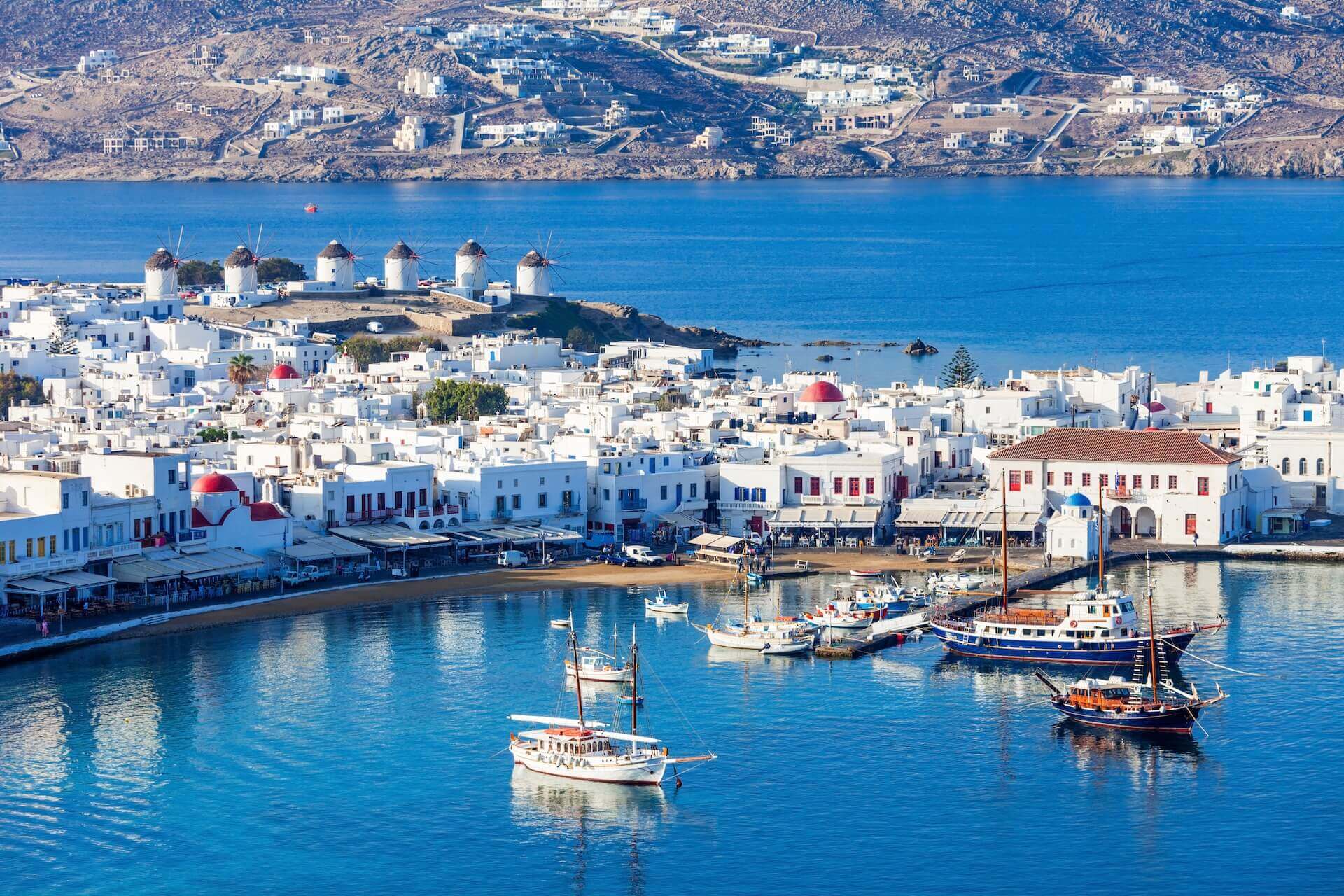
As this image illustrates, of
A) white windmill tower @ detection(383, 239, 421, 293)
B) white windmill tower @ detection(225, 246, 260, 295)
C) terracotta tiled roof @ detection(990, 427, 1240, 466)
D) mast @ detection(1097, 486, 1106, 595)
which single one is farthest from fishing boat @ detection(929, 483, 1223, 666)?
white windmill tower @ detection(383, 239, 421, 293)

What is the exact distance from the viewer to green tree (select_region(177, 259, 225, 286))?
378 feet

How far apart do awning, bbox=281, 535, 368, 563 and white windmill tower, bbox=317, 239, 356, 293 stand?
181ft

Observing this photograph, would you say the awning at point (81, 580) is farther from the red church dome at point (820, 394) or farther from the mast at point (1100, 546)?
the red church dome at point (820, 394)

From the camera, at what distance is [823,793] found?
3828cm

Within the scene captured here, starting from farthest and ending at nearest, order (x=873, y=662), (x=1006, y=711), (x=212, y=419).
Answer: (x=212, y=419) → (x=873, y=662) → (x=1006, y=711)

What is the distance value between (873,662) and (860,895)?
513 inches

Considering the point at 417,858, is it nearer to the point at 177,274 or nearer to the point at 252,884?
the point at 252,884

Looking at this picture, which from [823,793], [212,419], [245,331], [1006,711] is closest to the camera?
[823,793]

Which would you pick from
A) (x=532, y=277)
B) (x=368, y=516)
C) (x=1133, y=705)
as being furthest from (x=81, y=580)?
(x=532, y=277)

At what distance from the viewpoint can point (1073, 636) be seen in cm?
4684

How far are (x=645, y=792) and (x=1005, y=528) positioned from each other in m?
15.3

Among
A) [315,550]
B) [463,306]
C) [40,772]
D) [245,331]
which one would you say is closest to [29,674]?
[40,772]

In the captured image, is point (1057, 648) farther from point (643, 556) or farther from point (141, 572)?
point (141, 572)

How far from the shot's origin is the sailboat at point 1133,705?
139 ft
